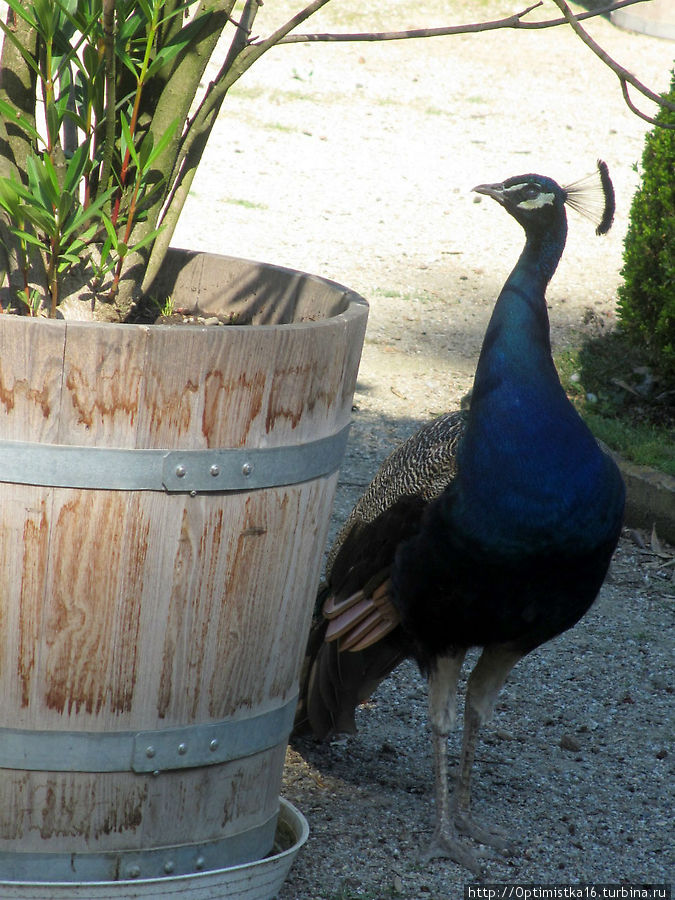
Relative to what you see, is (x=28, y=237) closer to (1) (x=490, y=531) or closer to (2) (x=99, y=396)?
(2) (x=99, y=396)

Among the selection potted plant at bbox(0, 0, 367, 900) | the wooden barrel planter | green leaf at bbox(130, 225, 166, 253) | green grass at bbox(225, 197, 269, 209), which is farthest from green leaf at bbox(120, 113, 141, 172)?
green grass at bbox(225, 197, 269, 209)

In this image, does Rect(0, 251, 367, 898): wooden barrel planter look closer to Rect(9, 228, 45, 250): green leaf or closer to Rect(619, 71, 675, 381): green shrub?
Rect(9, 228, 45, 250): green leaf

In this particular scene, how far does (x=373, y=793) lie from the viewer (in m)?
2.78

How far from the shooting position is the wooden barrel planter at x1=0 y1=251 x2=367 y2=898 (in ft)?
5.82

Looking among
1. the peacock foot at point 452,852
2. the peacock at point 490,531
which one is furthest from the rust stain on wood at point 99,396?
the peacock foot at point 452,852

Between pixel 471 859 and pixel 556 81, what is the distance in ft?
40.1

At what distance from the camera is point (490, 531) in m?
2.33

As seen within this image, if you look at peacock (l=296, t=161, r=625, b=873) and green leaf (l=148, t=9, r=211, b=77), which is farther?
peacock (l=296, t=161, r=625, b=873)

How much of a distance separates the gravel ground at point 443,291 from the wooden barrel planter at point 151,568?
0.51 m

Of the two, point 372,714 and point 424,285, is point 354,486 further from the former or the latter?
point 424,285

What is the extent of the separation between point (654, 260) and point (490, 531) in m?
3.03

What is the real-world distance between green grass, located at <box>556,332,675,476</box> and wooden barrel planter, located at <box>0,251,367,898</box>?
2.65 meters

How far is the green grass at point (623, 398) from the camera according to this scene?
4.51 metres

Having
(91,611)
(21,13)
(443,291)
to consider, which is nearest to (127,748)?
(91,611)
